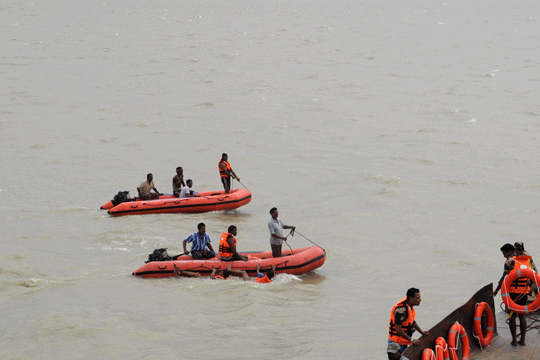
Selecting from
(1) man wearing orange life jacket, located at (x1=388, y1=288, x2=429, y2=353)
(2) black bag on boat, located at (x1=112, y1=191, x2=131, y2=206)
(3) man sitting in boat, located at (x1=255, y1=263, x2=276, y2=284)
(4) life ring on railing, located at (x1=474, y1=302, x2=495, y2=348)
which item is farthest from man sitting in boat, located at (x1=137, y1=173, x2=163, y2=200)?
(1) man wearing orange life jacket, located at (x1=388, y1=288, x2=429, y2=353)

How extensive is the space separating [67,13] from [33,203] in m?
56.8

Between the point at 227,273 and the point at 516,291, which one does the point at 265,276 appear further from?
the point at 516,291

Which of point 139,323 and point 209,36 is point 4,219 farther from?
point 209,36

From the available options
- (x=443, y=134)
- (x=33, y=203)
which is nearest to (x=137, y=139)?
(x=33, y=203)

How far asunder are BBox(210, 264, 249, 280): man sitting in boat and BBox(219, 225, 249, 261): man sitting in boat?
0.66 feet

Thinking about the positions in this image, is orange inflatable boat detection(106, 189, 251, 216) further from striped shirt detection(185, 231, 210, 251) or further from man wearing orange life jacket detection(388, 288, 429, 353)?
man wearing orange life jacket detection(388, 288, 429, 353)

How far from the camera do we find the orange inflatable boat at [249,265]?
13727mm

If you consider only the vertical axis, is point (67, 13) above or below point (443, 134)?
above

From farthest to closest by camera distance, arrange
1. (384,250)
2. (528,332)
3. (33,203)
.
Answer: (33,203), (384,250), (528,332)

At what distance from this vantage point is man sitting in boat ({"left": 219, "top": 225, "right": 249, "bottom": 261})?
533 inches

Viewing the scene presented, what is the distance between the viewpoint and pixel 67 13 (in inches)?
2810

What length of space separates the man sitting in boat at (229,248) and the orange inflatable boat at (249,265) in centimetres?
10

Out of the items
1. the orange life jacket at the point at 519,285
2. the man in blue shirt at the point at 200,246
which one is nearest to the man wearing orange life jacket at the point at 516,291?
the orange life jacket at the point at 519,285

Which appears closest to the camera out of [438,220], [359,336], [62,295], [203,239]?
[359,336]
